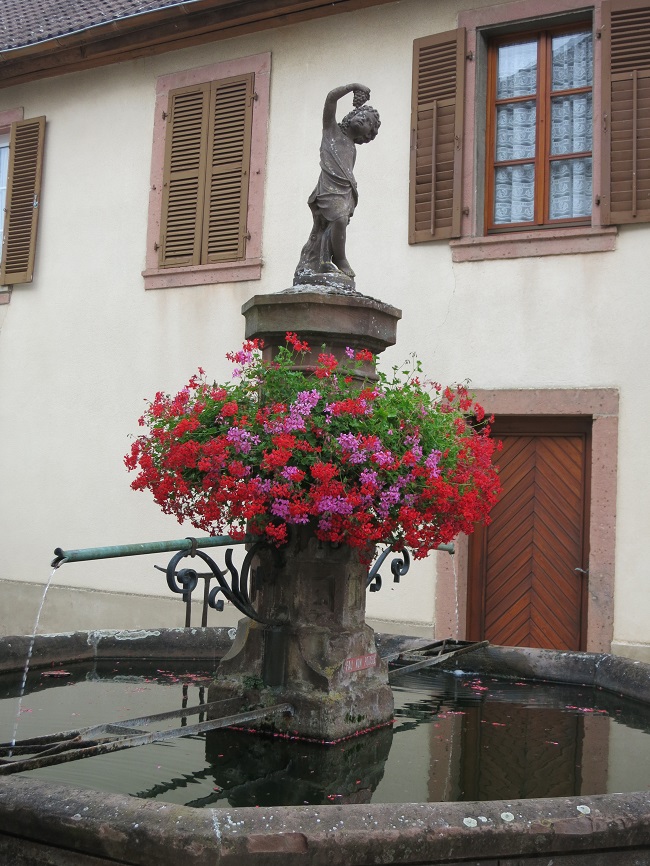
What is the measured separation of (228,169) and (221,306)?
4.27ft

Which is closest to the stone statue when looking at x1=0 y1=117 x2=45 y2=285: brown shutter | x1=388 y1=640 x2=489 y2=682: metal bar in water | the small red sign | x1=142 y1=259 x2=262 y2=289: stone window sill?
the small red sign

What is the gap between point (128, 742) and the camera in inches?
125

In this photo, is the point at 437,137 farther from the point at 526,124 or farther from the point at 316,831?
the point at 316,831

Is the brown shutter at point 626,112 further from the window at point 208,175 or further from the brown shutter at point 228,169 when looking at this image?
the brown shutter at point 228,169

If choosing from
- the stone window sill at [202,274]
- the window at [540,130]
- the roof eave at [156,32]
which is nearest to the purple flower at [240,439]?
the window at [540,130]

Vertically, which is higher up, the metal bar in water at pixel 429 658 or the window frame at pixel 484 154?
the window frame at pixel 484 154

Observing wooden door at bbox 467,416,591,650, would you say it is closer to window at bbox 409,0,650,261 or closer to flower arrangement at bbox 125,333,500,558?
window at bbox 409,0,650,261

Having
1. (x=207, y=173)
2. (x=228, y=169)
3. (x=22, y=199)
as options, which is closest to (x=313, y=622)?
(x=228, y=169)

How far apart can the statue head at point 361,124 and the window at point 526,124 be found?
3.95 m

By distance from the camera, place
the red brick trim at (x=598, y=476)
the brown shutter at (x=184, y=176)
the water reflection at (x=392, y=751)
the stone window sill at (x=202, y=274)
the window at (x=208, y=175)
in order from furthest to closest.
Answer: the brown shutter at (x=184, y=176) < the window at (x=208, y=175) < the stone window sill at (x=202, y=274) < the red brick trim at (x=598, y=476) < the water reflection at (x=392, y=751)

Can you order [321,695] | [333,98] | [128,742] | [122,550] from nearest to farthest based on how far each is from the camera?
[128,742] < [122,550] < [321,695] < [333,98]

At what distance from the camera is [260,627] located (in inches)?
161

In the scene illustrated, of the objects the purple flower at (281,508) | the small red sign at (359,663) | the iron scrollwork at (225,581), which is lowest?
the small red sign at (359,663)

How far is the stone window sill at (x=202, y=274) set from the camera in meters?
9.53
